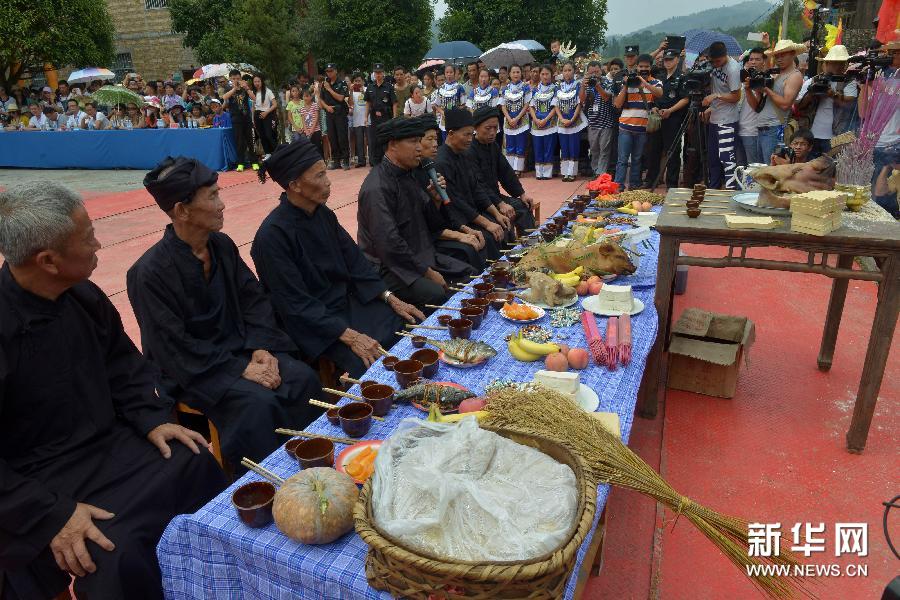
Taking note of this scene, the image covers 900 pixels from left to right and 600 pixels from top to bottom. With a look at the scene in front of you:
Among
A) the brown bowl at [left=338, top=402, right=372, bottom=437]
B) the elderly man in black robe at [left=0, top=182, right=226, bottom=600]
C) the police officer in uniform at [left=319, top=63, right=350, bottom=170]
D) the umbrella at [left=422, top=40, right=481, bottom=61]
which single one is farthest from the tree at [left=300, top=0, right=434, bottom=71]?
the brown bowl at [left=338, top=402, right=372, bottom=437]

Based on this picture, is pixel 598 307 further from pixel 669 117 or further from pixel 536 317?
pixel 669 117

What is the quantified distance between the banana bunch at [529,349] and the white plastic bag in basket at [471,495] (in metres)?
1.04

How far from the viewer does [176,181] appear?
8.98 feet

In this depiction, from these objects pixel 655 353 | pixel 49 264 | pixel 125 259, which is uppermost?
pixel 49 264

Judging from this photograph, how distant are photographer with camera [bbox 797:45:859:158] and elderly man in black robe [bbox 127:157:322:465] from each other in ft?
23.1

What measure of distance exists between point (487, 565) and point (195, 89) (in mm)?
18742

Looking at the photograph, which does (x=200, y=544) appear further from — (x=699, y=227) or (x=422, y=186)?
(x=422, y=186)

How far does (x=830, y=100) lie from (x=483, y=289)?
6365mm

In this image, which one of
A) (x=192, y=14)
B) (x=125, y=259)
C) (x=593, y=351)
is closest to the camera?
(x=593, y=351)

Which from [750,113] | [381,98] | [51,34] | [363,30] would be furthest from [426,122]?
[363,30]

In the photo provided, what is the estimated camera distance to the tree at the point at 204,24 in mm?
26109

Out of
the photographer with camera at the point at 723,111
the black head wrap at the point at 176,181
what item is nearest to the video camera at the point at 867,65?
the photographer with camera at the point at 723,111

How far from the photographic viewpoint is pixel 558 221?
491cm

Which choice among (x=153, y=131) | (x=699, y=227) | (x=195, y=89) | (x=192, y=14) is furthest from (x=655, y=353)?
(x=192, y=14)
